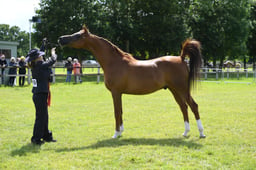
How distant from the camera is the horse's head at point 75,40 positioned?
6.34 m

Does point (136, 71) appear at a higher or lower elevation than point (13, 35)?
lower

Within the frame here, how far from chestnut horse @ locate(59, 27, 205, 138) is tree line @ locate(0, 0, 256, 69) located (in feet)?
76.6

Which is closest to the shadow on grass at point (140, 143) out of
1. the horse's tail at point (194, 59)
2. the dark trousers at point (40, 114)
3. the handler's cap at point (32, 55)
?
the dark trousers at point (40, 114)

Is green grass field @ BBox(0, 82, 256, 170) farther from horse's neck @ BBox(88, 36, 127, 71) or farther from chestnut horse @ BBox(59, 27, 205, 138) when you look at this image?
horse's neck @ BBox(88, 36, 127, 71)

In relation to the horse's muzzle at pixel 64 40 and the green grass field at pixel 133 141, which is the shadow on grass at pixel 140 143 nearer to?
the green grass field at pixel 133 141

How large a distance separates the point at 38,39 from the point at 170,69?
1133 inches

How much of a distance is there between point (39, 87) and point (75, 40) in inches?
53.3

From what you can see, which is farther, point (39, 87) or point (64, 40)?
point (64, 40)

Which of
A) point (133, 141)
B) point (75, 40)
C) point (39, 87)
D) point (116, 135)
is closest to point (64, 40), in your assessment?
point (75, 40)

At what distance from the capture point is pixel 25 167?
463cm

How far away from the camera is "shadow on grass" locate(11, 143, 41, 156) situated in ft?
17.6

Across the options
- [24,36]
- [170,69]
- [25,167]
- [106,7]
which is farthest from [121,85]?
[24,36]

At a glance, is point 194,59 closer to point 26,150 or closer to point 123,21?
point 26,150

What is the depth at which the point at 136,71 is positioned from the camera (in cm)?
650
